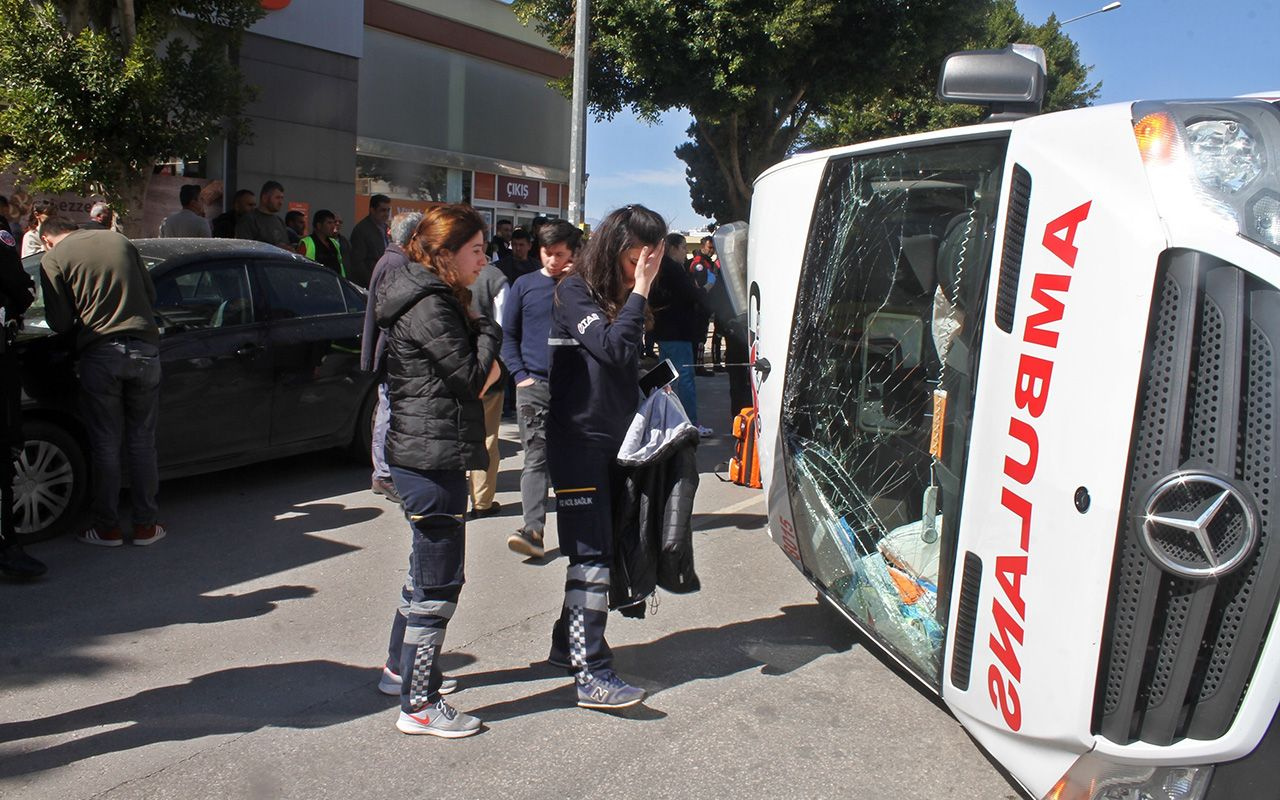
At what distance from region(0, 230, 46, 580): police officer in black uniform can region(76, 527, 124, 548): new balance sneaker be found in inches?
23.3

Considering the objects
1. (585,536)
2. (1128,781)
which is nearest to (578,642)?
(585,536)

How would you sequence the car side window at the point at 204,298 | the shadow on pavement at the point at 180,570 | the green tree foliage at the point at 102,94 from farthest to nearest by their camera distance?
the green tree foliage at the point at 102,94
the car side window at the point at 204,298
the shadow on pavement at the point at 180,570

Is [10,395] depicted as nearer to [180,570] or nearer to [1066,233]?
[180,570]

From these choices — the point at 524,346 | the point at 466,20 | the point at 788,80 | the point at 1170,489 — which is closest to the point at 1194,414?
the point at 1170,489

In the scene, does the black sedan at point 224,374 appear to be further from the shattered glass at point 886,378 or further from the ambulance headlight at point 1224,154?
the ambulance headlight at point 1224,154

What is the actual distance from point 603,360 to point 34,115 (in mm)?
7025

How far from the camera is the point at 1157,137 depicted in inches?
96.0

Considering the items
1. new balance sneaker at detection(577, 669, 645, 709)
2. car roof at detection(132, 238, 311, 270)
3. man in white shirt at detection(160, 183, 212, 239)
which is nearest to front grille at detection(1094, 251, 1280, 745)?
new balance sneaker at detection(577, 669, 645, 709)

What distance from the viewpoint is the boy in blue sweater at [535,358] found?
5.52 meters

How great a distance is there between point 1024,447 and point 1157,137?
0.76 meters

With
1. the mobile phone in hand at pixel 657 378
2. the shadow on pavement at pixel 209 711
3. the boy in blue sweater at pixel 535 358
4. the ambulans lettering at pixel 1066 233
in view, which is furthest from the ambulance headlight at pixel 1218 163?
the boy in blue sweater at pixel 535 358

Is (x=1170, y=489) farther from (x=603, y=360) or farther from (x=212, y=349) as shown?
(x=212, y=349)

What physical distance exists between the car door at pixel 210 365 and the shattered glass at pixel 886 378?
3530 millimetres

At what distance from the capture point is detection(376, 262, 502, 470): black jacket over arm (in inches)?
134
